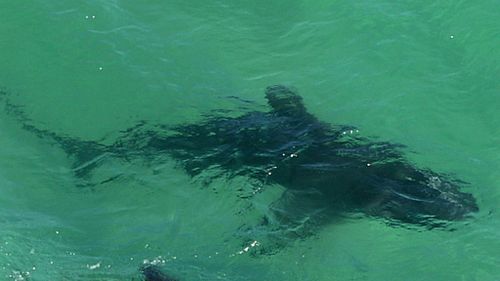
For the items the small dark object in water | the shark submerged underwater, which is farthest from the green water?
the shark submerged underwater

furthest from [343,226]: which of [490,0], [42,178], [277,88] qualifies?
[490,0]

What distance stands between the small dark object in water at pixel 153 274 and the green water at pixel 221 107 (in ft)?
0.58

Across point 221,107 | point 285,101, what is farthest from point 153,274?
point 285,101

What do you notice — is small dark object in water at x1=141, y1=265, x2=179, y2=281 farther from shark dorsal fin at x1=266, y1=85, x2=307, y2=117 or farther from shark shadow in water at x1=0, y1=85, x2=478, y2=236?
shark dorsal fin at x1=266, y1=85, x2=307, y2=117

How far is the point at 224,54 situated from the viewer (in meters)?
19.1

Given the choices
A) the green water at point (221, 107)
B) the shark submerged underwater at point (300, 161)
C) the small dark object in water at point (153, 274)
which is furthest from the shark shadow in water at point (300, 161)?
the small dark object in water at point (153, 274)

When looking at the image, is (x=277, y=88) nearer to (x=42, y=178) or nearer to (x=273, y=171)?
(x=273, y=171)

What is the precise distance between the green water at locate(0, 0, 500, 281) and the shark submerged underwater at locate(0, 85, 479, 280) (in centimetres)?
32

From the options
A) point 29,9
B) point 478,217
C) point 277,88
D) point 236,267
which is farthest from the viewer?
point 29,9

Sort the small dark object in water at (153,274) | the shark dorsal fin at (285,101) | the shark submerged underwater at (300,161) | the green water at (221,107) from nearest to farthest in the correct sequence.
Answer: the small dark object in water at (153,274)
the green water at (221,107)
the shark submerged underwater at (300,161)
the shark dorsal fin at (285,101)

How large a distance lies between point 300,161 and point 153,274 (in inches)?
170

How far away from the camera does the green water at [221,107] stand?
15.2m

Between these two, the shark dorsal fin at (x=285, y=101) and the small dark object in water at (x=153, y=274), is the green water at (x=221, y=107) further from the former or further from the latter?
the shark dorsal fin at (x=285, y=101)

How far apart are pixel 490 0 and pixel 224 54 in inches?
294
